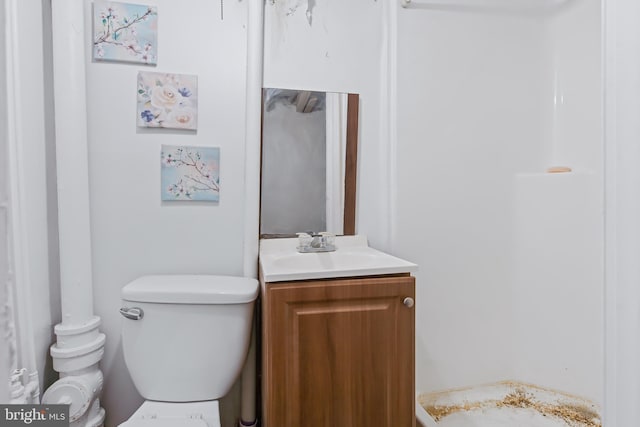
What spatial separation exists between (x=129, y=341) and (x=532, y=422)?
159cm

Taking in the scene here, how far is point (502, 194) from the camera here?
170 cm

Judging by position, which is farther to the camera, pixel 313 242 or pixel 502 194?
pixel 502 194

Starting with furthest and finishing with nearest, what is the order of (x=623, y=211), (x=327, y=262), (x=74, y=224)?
(x=327, y=262)
(x=74, y=224)
(x=623, y=211)

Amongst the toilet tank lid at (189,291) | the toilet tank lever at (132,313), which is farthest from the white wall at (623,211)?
the toilet tank lever at (132,313)

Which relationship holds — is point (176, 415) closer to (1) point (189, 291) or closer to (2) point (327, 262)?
(1) point (189, 291)

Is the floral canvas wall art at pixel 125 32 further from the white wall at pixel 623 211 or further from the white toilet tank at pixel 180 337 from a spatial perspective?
the white wall at pixel 623 211

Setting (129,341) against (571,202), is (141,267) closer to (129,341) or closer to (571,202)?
(129,341)

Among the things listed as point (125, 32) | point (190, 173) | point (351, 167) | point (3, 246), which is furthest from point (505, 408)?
point (125, 32)

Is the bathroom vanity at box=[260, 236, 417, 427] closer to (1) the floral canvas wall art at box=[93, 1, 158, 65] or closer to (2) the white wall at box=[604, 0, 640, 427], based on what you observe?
(2) the white wall at box=[604, 0, 640, 427]

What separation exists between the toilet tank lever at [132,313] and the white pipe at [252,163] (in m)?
0.39

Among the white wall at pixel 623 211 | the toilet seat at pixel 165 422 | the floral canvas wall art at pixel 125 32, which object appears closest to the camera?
the white wall at pixel 623 211

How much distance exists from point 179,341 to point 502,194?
1539 millimetres

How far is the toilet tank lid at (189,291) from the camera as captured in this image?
114cm

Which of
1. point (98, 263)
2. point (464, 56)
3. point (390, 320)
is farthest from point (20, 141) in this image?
point (464, 56)
